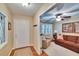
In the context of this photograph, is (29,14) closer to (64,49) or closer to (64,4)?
(64,4)

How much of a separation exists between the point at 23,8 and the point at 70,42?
106 cm

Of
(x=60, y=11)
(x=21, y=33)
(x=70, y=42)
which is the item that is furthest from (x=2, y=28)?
(x=70, y=42)

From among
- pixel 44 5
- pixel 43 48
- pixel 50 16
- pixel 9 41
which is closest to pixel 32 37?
pixel 43 48

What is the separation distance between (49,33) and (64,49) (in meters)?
0.39

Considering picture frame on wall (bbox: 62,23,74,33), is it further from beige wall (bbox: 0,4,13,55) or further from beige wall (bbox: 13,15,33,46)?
beige wall (bbox: 0,4,13,55)

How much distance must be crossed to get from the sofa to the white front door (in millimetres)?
616

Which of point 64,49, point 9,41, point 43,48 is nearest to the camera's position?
point 64,49

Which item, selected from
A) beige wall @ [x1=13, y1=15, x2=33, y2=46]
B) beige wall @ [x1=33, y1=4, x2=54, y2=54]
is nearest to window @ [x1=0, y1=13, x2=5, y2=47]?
beige wall @ [x1=13, y1=15, x2=33, y2=46]

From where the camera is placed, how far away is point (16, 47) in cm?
173

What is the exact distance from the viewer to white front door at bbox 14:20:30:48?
5.67 feet

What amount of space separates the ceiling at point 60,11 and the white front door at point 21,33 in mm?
374

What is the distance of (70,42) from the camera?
147 centimetres

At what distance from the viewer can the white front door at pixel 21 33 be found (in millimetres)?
1729

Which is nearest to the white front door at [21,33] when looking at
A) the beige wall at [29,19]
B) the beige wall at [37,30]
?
the beige wall at [29,19]
